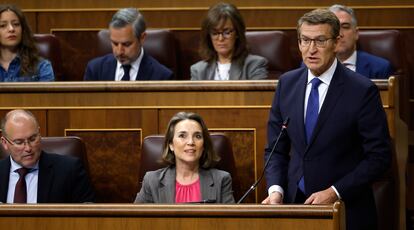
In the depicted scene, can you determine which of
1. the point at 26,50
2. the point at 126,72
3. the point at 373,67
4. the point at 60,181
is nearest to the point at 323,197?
the point at 60,181

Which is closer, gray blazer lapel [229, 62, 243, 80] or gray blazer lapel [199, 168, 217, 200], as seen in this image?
gray blazer lapel [199, 168, 217, 200]

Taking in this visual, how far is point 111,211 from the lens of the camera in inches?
81.5

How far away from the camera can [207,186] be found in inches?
105

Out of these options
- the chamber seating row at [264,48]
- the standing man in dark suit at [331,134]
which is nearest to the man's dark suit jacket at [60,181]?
the standing man in dark suit at [331,134]

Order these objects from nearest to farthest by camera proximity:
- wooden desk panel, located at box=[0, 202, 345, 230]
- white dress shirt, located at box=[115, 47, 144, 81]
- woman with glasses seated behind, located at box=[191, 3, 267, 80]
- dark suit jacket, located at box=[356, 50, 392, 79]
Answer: wooden desk panel, located at box=[0, 202, 345, 230], dark suit jacket, located at box=[356, 50, 392, 79], woman with glasses seated behind, located at box=[191, 3, 267, 80], white dress shirt, located at box=[115, 47, 144, 81]

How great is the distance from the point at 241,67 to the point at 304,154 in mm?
1001

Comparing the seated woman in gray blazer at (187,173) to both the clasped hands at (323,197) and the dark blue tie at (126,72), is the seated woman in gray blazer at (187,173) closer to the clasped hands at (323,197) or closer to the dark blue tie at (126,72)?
the clasped hands at (323,197)

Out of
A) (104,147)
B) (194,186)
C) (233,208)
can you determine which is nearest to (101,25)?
(104,147)

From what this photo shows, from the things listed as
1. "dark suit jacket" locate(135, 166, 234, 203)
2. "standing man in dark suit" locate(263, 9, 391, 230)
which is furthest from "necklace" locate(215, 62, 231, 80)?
"standing man in dark suit" locate(263, 9, 391, 230)

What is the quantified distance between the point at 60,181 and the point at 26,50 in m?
0.75

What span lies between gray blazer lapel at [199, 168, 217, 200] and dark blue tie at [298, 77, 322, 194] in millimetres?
351

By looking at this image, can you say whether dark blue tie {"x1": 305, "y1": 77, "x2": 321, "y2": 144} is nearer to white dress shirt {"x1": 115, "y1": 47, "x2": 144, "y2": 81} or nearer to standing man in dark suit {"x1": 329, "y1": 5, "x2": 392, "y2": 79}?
standing man in dark suit {"x1": 329, "y1": 5, "x2": 392, "y2": 79}

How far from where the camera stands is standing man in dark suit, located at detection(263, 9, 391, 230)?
7.50 feet

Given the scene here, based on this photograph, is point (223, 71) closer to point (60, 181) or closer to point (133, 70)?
point (133, 70)
